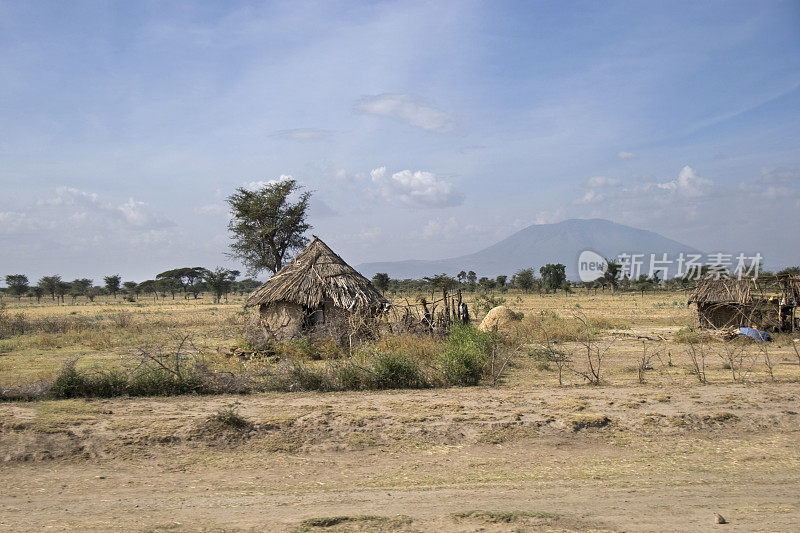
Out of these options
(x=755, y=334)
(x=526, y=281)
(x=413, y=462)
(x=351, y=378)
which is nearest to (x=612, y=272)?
(x=526, y=281)

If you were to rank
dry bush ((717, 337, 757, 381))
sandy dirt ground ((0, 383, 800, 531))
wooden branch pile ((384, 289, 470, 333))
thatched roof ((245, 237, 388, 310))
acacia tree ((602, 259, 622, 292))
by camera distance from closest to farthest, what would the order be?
sandy dirt ground ((0, 383, 800, 531)) < dry bush ((717, 337, 757, 381)) < wooden branch pile ((384, 289, 470, 333)) < thatched roof ((245, 237, 388, 310)) < acacia tree ((602, 259, 622, 292))

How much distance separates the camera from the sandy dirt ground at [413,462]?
15.4 ft

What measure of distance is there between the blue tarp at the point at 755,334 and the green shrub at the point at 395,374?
10992mm

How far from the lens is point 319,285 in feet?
50.9

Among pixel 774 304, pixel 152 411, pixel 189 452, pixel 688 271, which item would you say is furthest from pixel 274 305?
pixel 688 271

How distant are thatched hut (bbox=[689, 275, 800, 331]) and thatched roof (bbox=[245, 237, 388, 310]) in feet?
33.7

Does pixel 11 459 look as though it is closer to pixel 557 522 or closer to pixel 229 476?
pixel 229 476

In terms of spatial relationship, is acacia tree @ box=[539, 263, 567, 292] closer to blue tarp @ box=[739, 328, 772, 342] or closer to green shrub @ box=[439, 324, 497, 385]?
blue tarp @ box=[739, 328, 772, 342]

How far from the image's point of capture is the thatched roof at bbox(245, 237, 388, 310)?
49.5 feet

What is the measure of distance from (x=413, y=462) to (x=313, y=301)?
9.20 metres

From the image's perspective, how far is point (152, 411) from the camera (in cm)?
786

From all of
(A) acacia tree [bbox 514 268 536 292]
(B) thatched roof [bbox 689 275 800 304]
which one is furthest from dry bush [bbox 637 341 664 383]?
(A) acacia tree [bbox 514 268 536 292]

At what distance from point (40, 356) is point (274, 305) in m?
6.17

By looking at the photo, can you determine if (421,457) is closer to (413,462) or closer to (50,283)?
(413,462)
